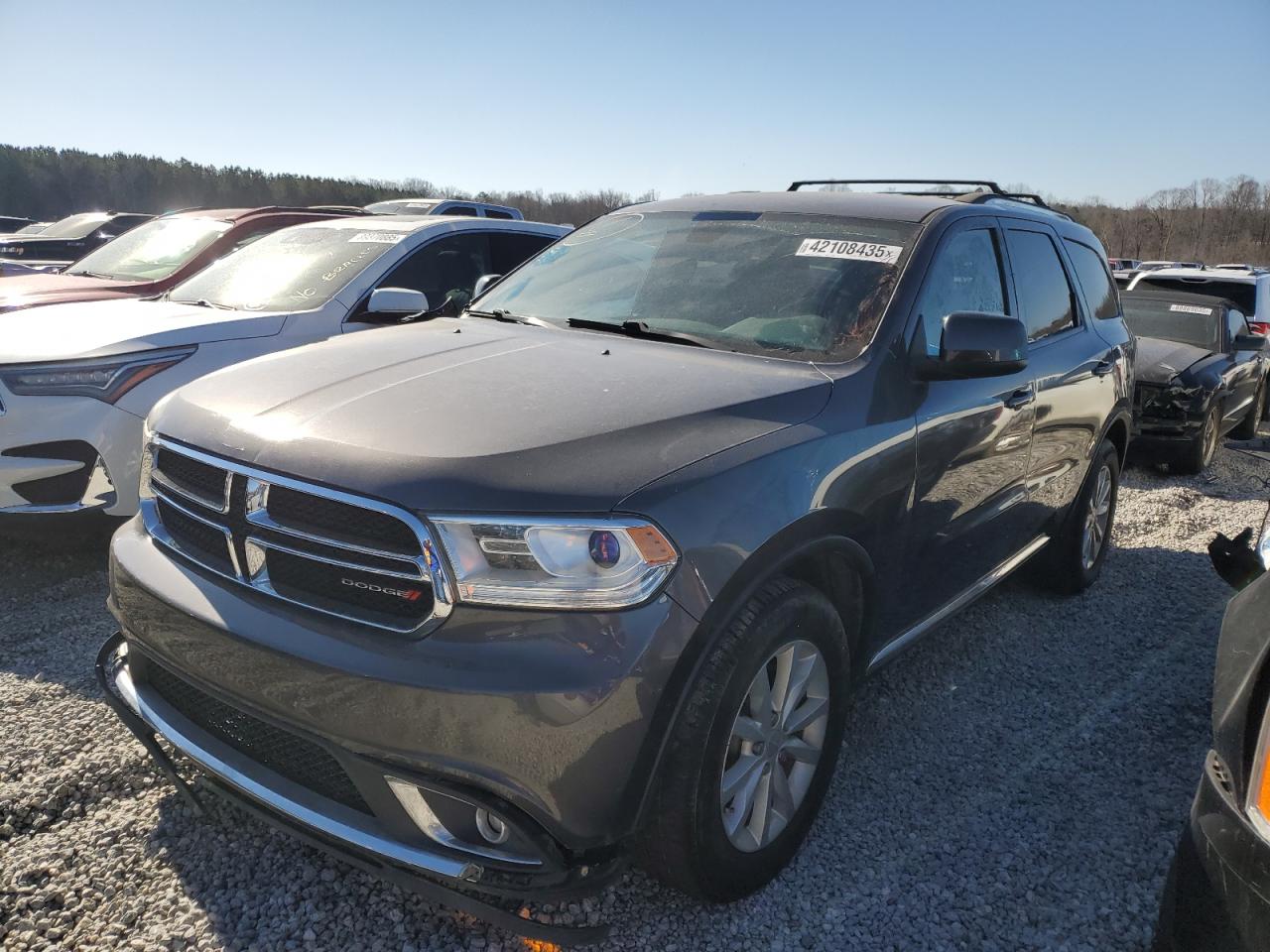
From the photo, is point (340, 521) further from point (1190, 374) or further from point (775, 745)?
point (1190, 374)

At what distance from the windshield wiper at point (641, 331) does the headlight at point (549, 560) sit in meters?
1.17

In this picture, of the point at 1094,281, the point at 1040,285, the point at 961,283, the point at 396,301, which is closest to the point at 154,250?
the point at 396,301

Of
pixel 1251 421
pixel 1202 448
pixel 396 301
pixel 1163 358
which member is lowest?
pixel 1251 421

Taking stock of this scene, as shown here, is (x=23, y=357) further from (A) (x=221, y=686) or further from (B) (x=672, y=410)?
(B) (x=672, y=410)

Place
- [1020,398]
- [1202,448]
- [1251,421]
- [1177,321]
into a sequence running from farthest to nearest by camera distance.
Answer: [1251,421] → [1177,321] → [1202,448] → [1020,398]

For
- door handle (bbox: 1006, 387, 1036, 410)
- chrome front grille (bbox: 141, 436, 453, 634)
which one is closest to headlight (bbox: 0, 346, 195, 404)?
chrome front grille (bbox: 141, 436, 453, 634)

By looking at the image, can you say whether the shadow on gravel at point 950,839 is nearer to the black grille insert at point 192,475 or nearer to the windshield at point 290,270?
the black grille insert at point 192,475

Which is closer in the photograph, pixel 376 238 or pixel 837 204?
pixel 837 204

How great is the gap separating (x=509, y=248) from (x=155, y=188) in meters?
70.7

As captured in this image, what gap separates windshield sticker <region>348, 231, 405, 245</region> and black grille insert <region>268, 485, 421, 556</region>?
372 centimetres

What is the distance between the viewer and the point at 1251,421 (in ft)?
32.0

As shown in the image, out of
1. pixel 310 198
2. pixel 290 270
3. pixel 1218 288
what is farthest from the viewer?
pixel 310 198

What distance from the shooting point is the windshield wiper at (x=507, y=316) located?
326cm

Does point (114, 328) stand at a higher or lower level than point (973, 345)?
lower
